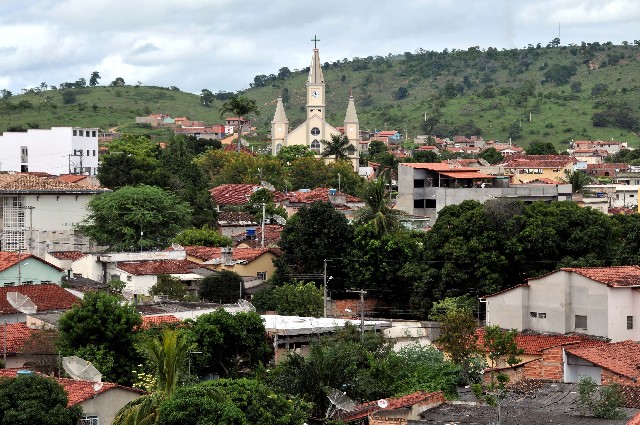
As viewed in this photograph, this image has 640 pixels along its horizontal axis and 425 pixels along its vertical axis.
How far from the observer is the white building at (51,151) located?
82.2 meters

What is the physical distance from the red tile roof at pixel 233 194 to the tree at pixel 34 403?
2030 inches

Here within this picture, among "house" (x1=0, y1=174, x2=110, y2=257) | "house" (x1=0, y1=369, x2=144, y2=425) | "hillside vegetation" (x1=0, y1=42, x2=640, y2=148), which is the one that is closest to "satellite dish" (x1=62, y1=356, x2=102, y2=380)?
"house" (x1=0, y1=369, x2=144, y2=425)

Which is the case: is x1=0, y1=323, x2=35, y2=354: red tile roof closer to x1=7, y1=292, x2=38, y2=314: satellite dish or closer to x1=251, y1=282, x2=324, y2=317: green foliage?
x1=7, y1=292, x2=38, y2=314: satellite dish

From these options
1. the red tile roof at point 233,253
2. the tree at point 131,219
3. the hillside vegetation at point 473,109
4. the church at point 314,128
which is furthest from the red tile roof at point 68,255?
the hillside vegetation at point 473,109

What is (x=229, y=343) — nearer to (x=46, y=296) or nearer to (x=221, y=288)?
(x=46, y=296)

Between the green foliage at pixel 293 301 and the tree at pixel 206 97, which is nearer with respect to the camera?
the green foliage at pixel 293 301

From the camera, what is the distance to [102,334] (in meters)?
29.3

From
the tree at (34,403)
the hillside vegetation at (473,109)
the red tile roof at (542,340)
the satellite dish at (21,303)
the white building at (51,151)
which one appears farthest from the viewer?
the hillside vegetation at (473,109)

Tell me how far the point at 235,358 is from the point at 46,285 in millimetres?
8744

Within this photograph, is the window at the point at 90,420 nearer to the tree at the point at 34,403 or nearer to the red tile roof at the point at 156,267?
the tree at the point at 34,403

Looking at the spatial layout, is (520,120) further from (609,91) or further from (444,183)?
(444,183)

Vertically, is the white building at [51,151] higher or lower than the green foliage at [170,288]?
higher

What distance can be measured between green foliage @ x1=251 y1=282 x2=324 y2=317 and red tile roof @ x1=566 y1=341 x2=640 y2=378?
1386 centimetres

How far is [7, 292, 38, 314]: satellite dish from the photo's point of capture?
33.4m
